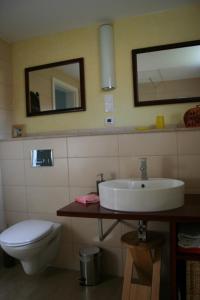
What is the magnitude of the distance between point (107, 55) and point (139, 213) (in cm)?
138

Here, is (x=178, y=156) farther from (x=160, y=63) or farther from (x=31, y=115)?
(x=31, y=115)

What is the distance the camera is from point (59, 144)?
2141 mm

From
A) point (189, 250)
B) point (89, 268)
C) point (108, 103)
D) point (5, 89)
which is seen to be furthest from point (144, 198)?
point (5, 89)

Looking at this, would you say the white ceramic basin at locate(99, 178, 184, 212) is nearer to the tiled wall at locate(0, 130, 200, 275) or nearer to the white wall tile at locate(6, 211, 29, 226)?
the tiled wall at locate(0, 130, 200, 275)

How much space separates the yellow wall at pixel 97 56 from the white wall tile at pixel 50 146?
0.70 ft

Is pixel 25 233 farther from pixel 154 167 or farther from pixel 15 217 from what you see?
pixel 154 167

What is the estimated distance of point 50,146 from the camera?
2.17m

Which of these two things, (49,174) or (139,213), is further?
(49,174)

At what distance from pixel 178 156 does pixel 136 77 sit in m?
0.76

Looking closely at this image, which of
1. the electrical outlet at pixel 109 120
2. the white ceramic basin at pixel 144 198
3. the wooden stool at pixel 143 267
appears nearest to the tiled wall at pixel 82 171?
the electrical outlet at pixel 109 120

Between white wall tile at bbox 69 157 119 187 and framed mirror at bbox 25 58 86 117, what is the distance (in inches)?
19.9

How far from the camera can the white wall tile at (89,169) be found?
2.00 metres

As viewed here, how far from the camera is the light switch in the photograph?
85.4 inches

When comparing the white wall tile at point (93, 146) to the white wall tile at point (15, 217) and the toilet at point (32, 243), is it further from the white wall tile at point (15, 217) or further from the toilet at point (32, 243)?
the white wall tile at point (15, 217)
